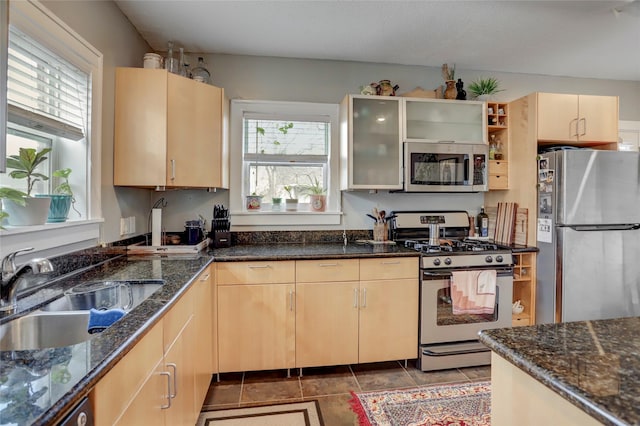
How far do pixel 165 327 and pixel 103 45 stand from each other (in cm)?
178

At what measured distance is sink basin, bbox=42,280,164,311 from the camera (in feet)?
4.50

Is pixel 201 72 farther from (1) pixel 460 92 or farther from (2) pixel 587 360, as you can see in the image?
(2) pixel 587 360

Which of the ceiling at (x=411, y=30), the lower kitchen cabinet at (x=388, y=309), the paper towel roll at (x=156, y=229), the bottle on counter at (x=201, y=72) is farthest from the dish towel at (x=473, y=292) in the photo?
the bottle on counter at (x=201, y=72)

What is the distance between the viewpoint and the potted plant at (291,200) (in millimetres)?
2961

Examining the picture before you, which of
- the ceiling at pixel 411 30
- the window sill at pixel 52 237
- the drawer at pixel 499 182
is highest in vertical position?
the ceiling at pixel 411 30

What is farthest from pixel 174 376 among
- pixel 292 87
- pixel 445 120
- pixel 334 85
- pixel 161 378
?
pixel 445 120

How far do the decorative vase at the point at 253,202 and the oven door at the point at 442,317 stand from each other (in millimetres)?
1492

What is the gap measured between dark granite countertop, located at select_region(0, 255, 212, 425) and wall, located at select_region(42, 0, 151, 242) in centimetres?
82

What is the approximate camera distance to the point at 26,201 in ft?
4.42

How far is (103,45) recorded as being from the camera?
1982mm

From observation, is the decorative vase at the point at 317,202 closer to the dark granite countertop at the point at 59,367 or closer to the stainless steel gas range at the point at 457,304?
the stainless steel gas range at the point at 457,304

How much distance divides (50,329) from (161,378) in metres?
0.44

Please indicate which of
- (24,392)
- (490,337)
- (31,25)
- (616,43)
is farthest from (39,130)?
(616,43)

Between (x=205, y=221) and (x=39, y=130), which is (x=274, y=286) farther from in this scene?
(x=39, y=130)
